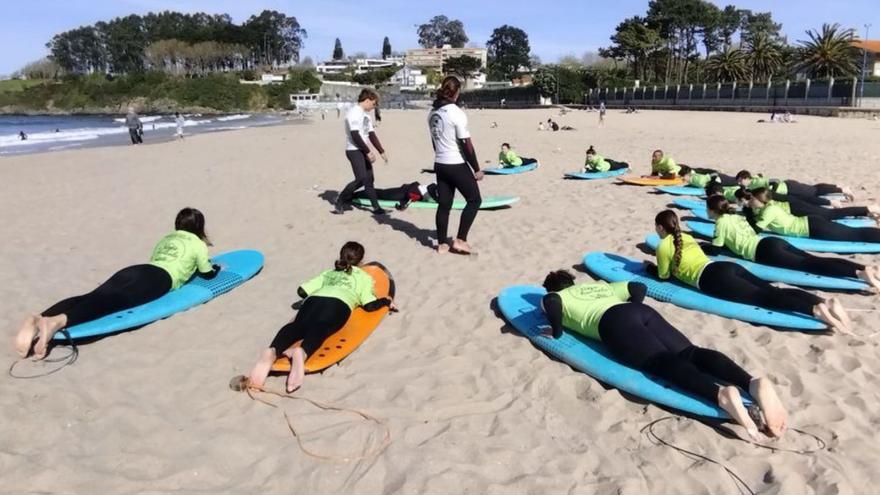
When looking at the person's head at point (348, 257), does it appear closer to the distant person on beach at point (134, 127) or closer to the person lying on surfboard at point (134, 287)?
the person lying on surfboard at point (134, 287)

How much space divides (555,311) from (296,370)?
1.60m

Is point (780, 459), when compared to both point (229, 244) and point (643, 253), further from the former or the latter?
point (229, 244)

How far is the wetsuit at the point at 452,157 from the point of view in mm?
5801

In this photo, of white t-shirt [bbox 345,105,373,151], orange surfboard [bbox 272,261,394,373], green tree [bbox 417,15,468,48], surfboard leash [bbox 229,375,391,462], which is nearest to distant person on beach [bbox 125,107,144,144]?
white t-shirt [bbox 345,105,373,151]

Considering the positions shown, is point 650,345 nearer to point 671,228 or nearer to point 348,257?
point 671,228

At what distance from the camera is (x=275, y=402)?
3396 mm

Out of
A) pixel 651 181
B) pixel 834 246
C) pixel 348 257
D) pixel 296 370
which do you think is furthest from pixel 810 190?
pixel 296 370

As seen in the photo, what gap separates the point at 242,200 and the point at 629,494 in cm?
876

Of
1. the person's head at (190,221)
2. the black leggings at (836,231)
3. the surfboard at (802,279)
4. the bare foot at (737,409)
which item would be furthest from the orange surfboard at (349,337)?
the black leggings at (836,231)

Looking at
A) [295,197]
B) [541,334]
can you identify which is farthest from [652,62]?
[541,334]

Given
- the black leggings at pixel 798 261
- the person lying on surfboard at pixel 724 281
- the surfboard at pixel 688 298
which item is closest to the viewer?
the person lying on surfboard at pixel 724 281

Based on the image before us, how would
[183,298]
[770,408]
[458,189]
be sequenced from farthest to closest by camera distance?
[458,189] < [183,298] < [770,408]

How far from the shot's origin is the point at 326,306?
400 centimetres

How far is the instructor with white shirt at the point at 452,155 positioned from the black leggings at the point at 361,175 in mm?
2026
